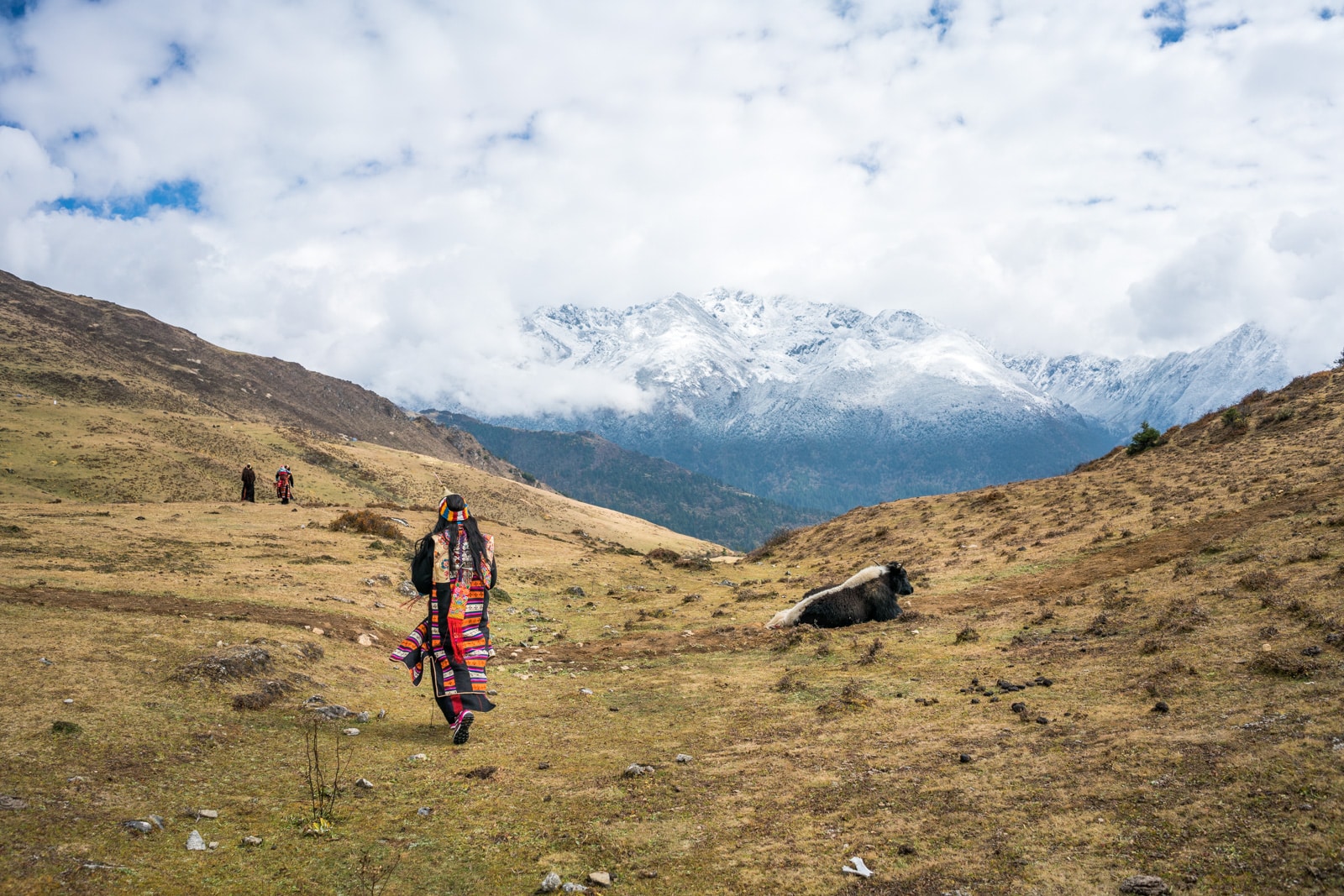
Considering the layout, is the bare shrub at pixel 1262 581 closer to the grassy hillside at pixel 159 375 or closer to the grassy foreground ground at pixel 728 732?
the grassy foreground ground at pixel 728 732

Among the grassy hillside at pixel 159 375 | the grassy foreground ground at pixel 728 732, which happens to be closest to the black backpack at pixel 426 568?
the grassy foreground ground at pixel 728 732

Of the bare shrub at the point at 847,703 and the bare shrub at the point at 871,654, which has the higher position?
the bare shrub at the point at 871,654

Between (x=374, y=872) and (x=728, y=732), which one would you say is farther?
(x=728, y=732)

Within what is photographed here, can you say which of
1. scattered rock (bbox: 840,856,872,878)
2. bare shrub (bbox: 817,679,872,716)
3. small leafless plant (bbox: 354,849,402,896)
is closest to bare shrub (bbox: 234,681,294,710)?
small leafless plant (bbox: 354,849,402,896)

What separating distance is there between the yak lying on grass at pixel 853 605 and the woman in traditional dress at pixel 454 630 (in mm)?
10646

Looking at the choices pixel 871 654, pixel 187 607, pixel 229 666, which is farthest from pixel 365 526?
pixel 871 654

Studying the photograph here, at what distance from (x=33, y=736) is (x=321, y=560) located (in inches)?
677

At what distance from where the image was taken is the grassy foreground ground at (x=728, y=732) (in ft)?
21.0

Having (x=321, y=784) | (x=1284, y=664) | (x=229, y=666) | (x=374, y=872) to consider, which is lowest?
(x=374, y=872)

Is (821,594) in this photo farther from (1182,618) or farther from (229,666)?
(229,666)

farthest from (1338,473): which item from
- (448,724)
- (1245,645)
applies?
(448,724)

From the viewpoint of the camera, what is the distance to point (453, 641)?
38.0ft

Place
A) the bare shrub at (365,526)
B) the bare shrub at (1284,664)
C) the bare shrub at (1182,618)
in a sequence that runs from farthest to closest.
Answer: the bare shrub at (365,526) < the bare shrub at (1182,618) < the bare shrub at (1284,664)

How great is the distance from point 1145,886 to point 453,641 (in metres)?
9.63
